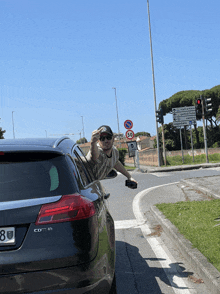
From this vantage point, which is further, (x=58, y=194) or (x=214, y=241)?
(x=214, y=241)

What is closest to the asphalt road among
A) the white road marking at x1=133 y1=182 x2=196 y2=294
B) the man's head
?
the white road marking at x1=133 y1=182 x2=196 y2=294

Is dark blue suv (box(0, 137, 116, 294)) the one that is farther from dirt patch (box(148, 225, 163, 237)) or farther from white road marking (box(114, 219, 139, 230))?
white road marking (box(114, 219, 139, 230))

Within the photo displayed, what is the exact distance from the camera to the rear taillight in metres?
2.23

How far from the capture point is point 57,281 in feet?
7.04

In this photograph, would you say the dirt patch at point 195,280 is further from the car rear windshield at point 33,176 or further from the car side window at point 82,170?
the car rear windshield at point 33,176

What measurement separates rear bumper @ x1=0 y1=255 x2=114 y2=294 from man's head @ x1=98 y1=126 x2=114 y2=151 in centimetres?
179

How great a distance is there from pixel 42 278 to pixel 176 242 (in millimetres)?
3204

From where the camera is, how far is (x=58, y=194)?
2352 millimetres

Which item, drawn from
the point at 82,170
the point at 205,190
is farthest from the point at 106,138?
the point at 205,190

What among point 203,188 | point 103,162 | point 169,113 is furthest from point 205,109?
point 169,113

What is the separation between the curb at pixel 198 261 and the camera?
3.38m

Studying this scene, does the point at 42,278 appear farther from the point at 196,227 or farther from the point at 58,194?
the point at 196,227

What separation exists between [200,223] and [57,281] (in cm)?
398

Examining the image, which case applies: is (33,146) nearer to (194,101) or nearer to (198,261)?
(198,261)
